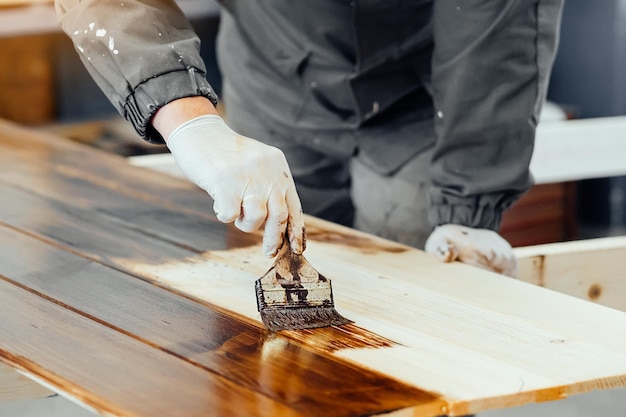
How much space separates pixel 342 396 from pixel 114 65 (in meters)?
0.68

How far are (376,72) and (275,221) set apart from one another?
2.16 feet

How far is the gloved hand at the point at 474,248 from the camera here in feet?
5.56

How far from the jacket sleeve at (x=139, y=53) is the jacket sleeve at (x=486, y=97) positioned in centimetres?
47

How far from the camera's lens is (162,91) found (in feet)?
4.78

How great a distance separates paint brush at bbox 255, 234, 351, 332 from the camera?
1.37 metres

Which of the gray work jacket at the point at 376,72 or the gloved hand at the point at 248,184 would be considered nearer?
the gloved hand at the point at 248,184

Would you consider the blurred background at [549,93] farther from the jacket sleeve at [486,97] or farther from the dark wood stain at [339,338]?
the dark wood stain at [339,338]

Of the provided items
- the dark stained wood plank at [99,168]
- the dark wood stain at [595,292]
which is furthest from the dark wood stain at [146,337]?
the dark wood stain at [595,292]

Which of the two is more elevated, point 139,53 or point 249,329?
point 139,53

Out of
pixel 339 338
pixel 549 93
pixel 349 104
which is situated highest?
pixel 349 104

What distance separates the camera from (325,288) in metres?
1.38

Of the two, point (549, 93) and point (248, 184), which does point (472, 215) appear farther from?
point (549, 93)

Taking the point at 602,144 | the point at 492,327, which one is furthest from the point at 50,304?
Answer: the point at 602,144

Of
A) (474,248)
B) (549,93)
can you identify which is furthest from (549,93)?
(474,248)
